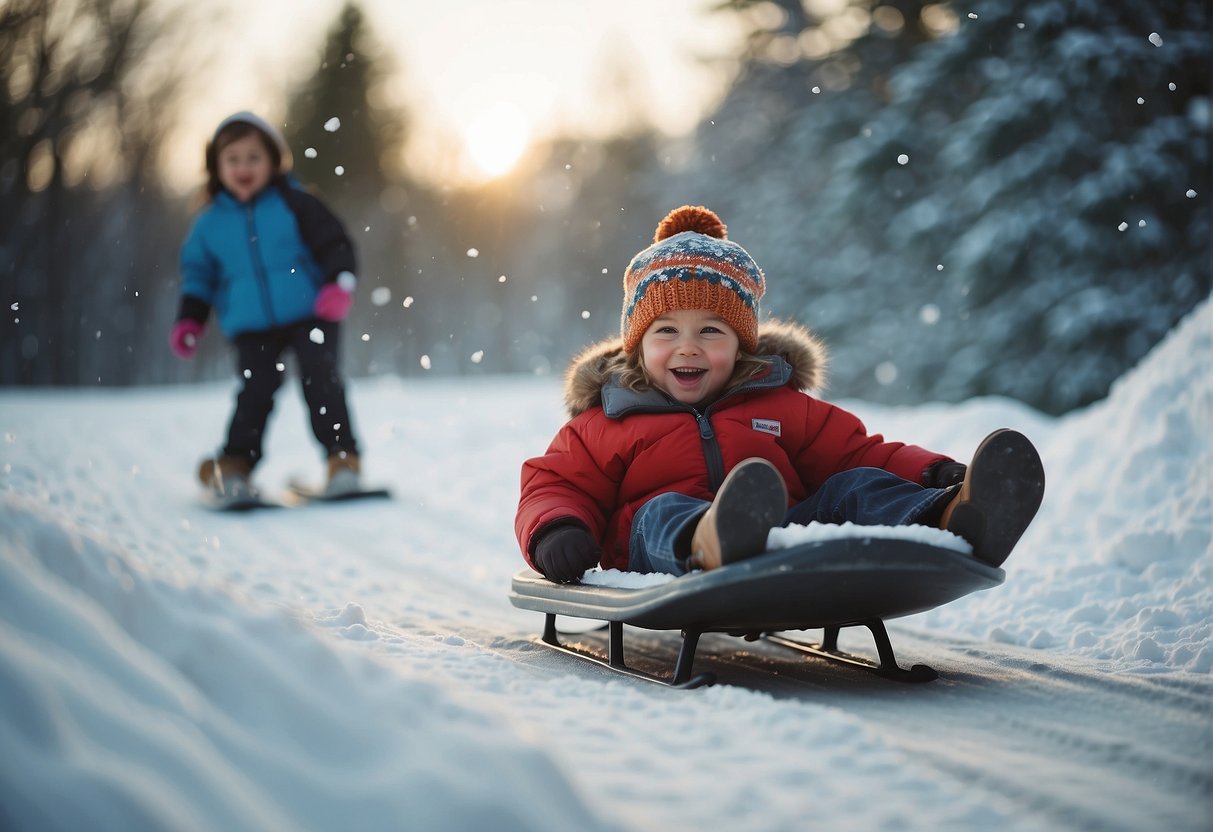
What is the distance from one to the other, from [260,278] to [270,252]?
0.16 meters

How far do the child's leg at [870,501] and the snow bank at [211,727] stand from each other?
1.18m

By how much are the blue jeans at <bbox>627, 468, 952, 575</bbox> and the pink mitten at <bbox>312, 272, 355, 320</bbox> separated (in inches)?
134

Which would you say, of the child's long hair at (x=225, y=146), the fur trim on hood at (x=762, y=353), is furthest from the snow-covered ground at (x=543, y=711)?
the child's long hair at (x=225, y=146)

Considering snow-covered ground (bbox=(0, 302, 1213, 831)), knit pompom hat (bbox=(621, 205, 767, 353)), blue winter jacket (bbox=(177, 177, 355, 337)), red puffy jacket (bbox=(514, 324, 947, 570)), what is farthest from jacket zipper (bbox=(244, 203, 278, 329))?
red puffy jacket (bbox=(514, 324, 947, 570))

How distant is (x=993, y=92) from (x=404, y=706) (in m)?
11.9

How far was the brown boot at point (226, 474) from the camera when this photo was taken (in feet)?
17.5

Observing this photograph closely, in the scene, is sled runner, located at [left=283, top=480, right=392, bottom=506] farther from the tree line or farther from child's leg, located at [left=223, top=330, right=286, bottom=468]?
the tree line

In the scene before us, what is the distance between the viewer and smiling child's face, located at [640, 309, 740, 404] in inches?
107

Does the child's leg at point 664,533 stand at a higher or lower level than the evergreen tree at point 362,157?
lower

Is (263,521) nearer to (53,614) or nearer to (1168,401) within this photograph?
(53,614)

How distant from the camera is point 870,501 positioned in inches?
92.8

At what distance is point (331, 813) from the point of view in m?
1.24

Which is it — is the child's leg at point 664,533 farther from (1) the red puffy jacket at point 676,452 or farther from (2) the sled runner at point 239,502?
(2) the sled runner at point 239,502

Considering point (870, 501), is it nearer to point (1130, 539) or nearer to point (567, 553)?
point (567, 553)
